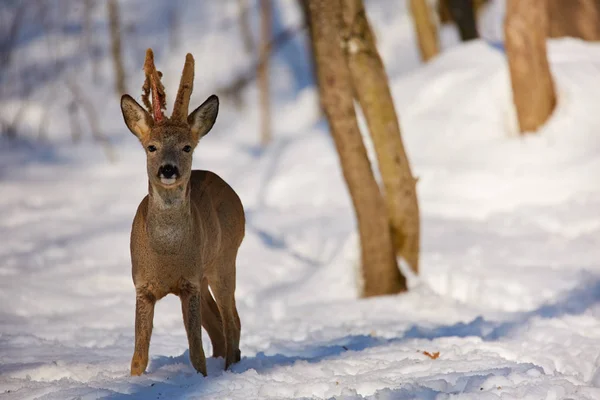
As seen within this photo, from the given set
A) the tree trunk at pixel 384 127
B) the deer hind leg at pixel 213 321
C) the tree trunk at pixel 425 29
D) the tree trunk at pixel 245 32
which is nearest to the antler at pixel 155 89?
the deer hind leg at pixel 213 321

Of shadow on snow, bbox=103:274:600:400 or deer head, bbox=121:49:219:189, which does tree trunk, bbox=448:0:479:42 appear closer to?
shadow on snow, bbox=103:274:600:400

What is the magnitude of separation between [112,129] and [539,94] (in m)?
16.9

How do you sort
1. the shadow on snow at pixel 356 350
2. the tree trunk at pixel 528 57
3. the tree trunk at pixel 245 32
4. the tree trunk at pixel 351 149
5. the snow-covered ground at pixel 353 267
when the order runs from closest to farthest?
1. the shadow on snow at pixel 356 350
2. the snow-covered ground at pixel 353 267
3. the tree trunk at pixel 351 149
4. the tree trunk at pixel 528 57
5. the tree trunk at pixel 245 32

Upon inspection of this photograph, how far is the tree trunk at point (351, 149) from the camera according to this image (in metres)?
9.30

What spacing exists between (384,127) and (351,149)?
46cm

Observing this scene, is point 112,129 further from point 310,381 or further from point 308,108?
point 310,381

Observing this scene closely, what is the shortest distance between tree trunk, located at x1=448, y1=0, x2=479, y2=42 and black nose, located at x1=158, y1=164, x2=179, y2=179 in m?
16.1

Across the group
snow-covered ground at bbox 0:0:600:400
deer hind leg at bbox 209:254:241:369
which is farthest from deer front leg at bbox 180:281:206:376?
deer hind leg at bbox 209:254:241:369

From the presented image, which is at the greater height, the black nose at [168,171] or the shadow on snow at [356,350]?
the black nose at [168,171]

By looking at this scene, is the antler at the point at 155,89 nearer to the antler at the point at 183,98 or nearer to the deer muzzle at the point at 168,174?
the antler at the point at 183,98

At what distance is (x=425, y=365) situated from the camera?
6.28 metres

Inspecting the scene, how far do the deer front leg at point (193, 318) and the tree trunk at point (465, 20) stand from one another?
15989 millimetres

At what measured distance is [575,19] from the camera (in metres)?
17.7

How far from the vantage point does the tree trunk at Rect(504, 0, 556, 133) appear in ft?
46.0
